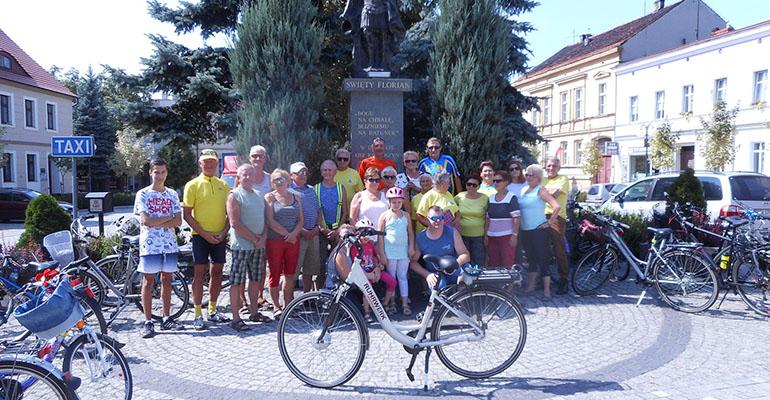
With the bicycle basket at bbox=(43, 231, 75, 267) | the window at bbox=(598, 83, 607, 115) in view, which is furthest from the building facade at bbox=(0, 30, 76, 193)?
the window at bbox=(598, 83, 607, 115)

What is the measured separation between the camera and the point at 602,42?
41.6 meters

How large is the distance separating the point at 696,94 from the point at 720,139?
7.20m

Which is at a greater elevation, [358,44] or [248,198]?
[358,44]

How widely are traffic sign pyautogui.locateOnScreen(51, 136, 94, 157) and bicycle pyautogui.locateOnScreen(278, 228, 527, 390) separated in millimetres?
5669

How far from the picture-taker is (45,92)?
3519 cm

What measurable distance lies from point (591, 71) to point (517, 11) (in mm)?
29446

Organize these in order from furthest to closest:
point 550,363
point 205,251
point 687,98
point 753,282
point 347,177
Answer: point 687,98, point 347,177, point 753,282, point 205,251, point 550,363

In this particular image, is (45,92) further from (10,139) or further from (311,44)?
(311,44)

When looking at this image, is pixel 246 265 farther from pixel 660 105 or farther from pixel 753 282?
pixel 660 105

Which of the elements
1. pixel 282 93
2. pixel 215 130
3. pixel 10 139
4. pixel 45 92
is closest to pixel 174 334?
pixel 282 93

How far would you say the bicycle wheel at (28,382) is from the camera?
10.1 ft

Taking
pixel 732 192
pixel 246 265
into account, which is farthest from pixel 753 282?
pixel 246 265

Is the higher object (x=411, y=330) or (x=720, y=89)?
(x=720, y=89)

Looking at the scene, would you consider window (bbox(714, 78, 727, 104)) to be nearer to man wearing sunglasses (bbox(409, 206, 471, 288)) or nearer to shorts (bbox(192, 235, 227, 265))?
man wearing sunglasses (bbox(409, 206, 471, 288))
